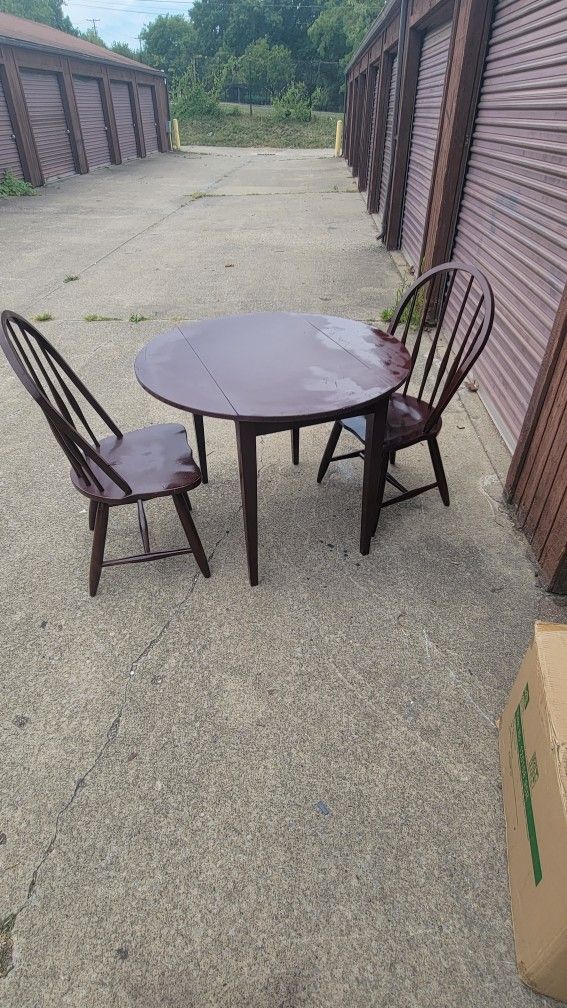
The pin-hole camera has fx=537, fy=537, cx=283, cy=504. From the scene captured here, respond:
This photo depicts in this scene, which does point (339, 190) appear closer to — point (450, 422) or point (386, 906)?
point (450, 422)

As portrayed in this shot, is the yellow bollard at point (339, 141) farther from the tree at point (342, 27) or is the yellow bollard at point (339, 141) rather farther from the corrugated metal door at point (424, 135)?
the tree at point (342, 27)

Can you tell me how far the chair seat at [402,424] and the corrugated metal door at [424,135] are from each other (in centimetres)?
322

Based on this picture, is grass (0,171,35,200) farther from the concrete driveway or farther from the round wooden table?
the round wooden table

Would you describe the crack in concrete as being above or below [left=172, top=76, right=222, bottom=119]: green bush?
below

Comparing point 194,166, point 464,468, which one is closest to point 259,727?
point 464,468

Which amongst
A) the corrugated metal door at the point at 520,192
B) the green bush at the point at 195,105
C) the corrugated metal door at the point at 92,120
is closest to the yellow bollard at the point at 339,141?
the corrugated metal door at the point at 92,120

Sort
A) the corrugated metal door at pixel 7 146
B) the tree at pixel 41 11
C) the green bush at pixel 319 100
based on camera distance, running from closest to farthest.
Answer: the corrugated metal door at pixel 7 146, the green bush at pixel 319 100, the tree at pixel 41 11

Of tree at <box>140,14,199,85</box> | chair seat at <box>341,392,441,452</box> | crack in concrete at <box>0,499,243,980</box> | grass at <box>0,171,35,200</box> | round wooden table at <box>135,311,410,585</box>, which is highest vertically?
tree at <box>140,14,199,85</box>

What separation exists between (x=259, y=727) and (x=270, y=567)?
74cm

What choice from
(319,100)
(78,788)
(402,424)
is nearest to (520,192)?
(402,424)

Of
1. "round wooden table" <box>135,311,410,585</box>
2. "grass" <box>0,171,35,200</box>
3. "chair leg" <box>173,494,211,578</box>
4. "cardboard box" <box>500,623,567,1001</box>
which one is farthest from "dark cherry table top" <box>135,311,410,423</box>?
"grass" <box>0,171,35,200</box>

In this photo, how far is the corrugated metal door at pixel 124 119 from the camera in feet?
53.2

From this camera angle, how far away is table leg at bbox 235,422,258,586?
1.84m

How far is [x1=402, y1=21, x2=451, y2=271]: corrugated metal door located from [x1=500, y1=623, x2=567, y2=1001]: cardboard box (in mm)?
4649
